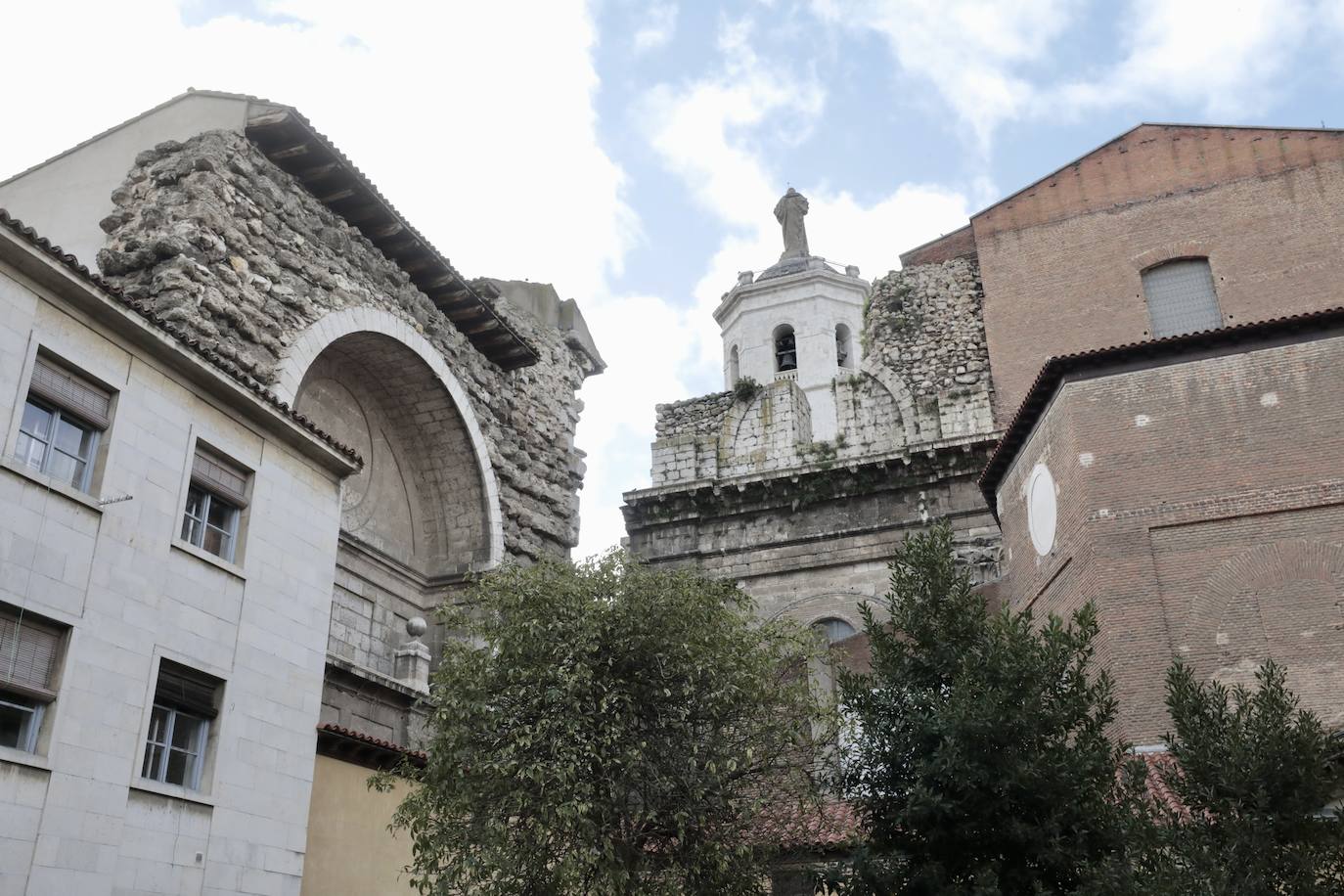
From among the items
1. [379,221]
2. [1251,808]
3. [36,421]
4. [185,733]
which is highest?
[379,221]

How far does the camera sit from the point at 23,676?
328 inches

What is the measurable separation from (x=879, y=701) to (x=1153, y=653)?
5631mm

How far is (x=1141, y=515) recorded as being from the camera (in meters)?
14.7

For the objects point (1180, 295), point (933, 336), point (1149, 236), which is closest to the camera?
point (1180, 295)

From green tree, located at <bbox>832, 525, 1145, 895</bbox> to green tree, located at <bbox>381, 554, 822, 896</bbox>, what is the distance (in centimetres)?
92

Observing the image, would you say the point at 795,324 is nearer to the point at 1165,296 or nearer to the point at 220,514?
the point at 1165,296

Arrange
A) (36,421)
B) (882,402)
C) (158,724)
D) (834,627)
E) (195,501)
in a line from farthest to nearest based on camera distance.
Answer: (882,402) < (834,627) < (195,501) < (158,724) < (36,421)

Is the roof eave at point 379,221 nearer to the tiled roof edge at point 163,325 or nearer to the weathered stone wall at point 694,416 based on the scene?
the tiled roof edge at point 163,325

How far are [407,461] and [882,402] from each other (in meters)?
10.3

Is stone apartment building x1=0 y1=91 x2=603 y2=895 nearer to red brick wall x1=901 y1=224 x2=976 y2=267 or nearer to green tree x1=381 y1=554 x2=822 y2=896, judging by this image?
green tree x1=381 y1=554 x2=822 y2=896

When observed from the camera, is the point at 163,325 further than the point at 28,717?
Yes

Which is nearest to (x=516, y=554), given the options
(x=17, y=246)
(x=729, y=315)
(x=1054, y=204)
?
(x=17, y=246)

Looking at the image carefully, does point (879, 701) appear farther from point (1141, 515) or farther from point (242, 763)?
point (1141, 515)

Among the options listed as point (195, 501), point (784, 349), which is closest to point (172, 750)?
point (195, 501)
